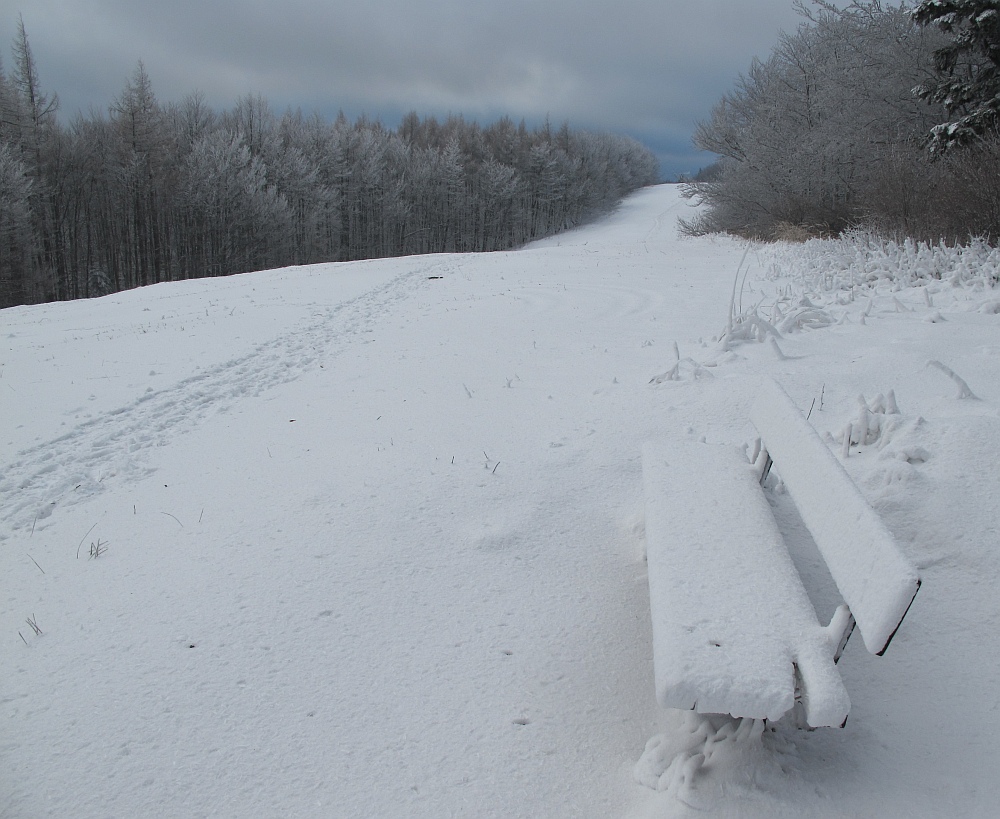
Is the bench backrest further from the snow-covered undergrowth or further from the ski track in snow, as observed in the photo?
the snow-covered undergrowth

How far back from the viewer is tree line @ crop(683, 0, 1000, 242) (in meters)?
9.91

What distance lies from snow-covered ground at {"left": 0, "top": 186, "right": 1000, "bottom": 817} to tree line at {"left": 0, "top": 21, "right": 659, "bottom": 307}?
30.8 m

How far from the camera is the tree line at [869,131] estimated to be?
9.91 metres

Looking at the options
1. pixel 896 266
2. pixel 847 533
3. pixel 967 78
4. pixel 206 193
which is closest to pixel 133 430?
pixel 847 533

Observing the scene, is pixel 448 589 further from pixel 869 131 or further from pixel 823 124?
pixel 823 124

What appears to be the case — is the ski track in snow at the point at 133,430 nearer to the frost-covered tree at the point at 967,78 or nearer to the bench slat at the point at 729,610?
the bench slat at the point at 729,610

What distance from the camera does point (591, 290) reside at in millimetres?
10555

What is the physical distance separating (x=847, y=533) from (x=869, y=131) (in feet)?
58.3

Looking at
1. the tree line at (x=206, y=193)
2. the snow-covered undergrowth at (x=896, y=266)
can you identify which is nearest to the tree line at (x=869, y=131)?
the snow-covered undergrowth at (x=896, y=266)

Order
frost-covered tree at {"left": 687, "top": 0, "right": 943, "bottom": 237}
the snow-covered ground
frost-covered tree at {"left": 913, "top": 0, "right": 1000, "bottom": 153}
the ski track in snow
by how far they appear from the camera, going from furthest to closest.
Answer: frost-covered tree at {"left": 687, "top": 0, "right": 943, "bottom": 237} → frost-covered tree at {"left": 913, "top": 0, "right": 1000, "bottom": 153} → the ski track in snow → the snow-covered ground

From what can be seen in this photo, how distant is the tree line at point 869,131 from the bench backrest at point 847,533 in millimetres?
8371

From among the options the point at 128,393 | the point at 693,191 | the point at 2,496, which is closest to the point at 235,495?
the point at 2,496

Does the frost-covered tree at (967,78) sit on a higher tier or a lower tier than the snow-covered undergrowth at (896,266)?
higher

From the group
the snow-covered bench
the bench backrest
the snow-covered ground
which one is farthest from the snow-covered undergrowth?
the snow-covered bench
